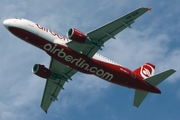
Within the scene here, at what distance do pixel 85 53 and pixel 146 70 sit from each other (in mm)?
15440

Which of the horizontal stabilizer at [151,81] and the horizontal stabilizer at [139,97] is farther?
the horizontal stabilizer at [139,97]

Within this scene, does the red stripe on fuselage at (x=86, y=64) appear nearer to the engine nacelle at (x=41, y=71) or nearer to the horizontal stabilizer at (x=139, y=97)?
the horizontal stabilizer at (x=139, y=97)

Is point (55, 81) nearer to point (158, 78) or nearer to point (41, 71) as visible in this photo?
point (41, 71)

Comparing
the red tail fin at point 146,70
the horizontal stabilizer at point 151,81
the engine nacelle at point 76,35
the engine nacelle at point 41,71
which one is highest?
the red tail fin at point 146,70

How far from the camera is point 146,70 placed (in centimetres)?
8306

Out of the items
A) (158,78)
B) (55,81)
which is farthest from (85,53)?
(158,78)

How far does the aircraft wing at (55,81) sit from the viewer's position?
3127 inches

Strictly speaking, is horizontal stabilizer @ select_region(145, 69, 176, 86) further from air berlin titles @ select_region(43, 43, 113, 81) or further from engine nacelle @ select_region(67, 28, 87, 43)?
engine nacelle @ select_region(67, 28, 87, 43)

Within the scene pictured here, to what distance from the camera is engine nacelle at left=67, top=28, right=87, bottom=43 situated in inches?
2741

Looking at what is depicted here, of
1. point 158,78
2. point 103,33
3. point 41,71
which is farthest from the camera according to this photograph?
point 41,71

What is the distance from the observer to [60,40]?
7194cm

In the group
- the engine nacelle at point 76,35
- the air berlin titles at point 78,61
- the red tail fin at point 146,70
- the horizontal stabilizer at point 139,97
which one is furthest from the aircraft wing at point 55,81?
the horizontal stabilizer at point 139,97

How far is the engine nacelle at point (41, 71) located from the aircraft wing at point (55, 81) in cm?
106

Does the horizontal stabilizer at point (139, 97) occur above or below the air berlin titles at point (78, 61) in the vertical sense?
above
